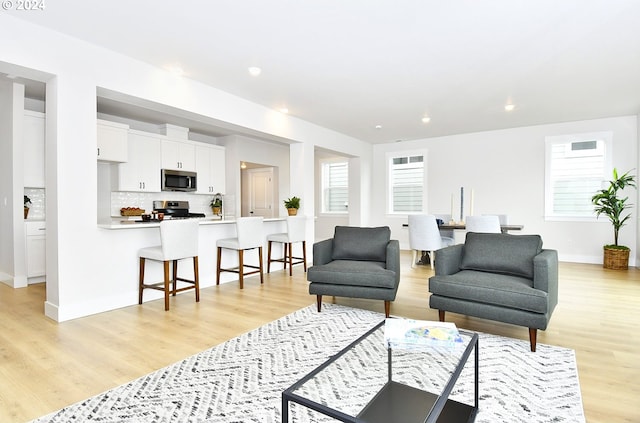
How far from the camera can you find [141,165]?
19.2 ft

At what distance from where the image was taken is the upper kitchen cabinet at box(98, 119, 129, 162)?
16.8 feet

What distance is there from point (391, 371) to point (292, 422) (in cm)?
59

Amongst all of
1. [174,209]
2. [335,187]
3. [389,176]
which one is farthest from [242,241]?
[335,187]

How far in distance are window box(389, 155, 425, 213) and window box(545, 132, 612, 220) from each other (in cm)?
249

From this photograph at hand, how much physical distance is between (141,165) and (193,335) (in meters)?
3.95

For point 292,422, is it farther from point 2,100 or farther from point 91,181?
point 2,100

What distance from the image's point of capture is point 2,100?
4875 mm

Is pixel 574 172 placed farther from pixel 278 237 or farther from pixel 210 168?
pixel 210 168

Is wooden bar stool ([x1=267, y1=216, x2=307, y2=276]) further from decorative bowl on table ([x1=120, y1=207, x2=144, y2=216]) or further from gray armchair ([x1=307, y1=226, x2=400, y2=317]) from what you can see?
decorative bowl on table ([x1=120, y1=207, x2=144, y2=216])

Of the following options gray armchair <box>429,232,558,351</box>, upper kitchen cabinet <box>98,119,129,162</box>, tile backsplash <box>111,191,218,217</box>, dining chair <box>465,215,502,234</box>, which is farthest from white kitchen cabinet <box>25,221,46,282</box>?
dining chair <box>465,215,502,234</box>

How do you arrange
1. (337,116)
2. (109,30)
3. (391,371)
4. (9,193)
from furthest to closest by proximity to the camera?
(337,116), (9,193), (109,30), (391,371)

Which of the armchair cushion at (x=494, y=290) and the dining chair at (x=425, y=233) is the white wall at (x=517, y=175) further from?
the armchair cushion at (x=494, y=290)

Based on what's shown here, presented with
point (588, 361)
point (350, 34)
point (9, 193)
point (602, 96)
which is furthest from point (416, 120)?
point (9, 193)

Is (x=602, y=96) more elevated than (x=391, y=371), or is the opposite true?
(x=602, y=96)
